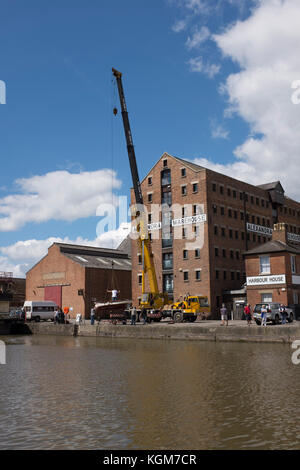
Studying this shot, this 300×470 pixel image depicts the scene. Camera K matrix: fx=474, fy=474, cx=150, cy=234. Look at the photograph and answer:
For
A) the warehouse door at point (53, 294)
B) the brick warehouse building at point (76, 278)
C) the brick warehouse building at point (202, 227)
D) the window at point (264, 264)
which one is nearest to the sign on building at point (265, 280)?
A: the window at point (264, 264)

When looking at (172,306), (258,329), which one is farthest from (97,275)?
(258,329)

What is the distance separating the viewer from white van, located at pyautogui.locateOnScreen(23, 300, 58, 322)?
52812 mm

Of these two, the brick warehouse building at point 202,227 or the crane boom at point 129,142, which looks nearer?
the crane boom at point 129,142

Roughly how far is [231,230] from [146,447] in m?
49.9

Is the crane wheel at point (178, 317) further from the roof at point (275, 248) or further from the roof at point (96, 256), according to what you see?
the roof at point (96, 256)

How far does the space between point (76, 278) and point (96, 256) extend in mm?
10183

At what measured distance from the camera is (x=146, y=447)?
29.3 feet

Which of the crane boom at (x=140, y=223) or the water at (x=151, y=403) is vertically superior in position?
→ the crane boom at (x=140, y=223)

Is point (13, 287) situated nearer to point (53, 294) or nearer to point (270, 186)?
point (53, 294)

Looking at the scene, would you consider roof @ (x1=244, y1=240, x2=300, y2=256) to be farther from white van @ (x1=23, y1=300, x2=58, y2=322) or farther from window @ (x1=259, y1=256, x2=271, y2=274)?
white van @ (x1=23, y1=300, x2=58, y2=322)

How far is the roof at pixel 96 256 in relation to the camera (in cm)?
6407

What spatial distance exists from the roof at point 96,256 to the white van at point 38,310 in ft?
28.3

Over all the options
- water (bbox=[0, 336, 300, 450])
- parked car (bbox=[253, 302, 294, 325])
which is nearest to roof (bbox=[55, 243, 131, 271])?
parked car (bbox=[253, 302, 294, 325])

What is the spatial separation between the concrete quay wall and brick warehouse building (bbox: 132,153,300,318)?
15.6 metres
